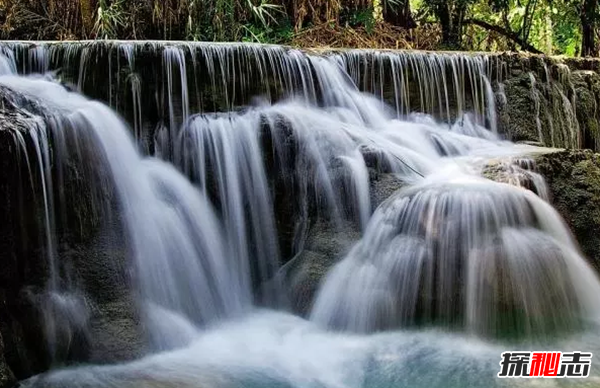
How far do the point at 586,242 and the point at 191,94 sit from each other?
358 centimetres

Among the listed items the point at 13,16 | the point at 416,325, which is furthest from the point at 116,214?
the point at 13,16

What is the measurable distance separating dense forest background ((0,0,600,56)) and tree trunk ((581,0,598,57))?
0.6 inches

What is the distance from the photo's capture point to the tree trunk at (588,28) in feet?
34.2

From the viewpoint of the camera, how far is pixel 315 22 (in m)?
9.70

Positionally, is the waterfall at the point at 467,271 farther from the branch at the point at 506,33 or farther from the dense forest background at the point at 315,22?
the branch at the point at 506,33

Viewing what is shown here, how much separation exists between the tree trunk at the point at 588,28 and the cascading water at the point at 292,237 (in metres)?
5.70

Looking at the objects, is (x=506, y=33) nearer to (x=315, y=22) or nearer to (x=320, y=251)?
(x=315, y=22)

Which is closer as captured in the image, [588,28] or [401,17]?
[588,28]

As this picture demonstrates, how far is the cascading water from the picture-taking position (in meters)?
3.96

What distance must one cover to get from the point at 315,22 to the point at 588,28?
16.1 feet

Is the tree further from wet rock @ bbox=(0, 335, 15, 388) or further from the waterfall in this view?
wet rock @ bbox=(0, 335, 15, 388)

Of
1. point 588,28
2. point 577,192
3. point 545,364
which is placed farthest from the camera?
point 588,28

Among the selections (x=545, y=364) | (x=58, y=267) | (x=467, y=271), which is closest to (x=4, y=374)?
(x=58, y=267)

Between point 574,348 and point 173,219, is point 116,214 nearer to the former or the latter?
point 173,219
